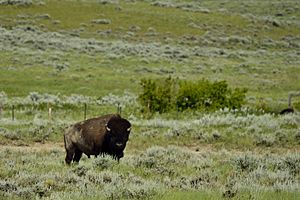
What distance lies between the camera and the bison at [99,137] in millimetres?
12577

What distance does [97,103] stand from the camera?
29406mm

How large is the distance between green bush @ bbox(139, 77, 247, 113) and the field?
682mm

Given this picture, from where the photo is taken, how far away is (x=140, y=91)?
34875mm

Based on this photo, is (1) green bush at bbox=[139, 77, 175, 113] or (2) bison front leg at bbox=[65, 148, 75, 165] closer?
(2) bison front leg at bbox=[65, 148, 75, 165]

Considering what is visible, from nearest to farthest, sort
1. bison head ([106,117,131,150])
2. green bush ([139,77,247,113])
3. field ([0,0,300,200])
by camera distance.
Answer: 1. field ([0,0,300,200])
2. bison head ([106,117,131,150])
3. green bush ([139,77,247,113])

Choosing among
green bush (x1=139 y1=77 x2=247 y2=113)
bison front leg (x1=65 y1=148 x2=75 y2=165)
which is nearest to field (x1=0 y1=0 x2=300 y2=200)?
bison front leg (x1=65 y1=148 x2=75 y2=165)

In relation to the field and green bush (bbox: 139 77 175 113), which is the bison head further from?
green bush (bbox: 139 77 175 113)

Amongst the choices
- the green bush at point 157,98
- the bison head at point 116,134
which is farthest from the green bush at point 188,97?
the bison head at point 116,134

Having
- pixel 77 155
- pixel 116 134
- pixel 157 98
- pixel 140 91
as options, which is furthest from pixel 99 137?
pixel 140 91

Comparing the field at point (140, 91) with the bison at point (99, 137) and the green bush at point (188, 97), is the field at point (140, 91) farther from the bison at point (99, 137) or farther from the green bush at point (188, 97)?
the green bush at point (188, 97)

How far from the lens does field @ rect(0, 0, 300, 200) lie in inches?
396

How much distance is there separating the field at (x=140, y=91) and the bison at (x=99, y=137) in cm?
42

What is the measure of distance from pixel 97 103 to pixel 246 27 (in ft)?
144

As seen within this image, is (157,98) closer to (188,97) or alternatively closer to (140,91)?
(188,97)
